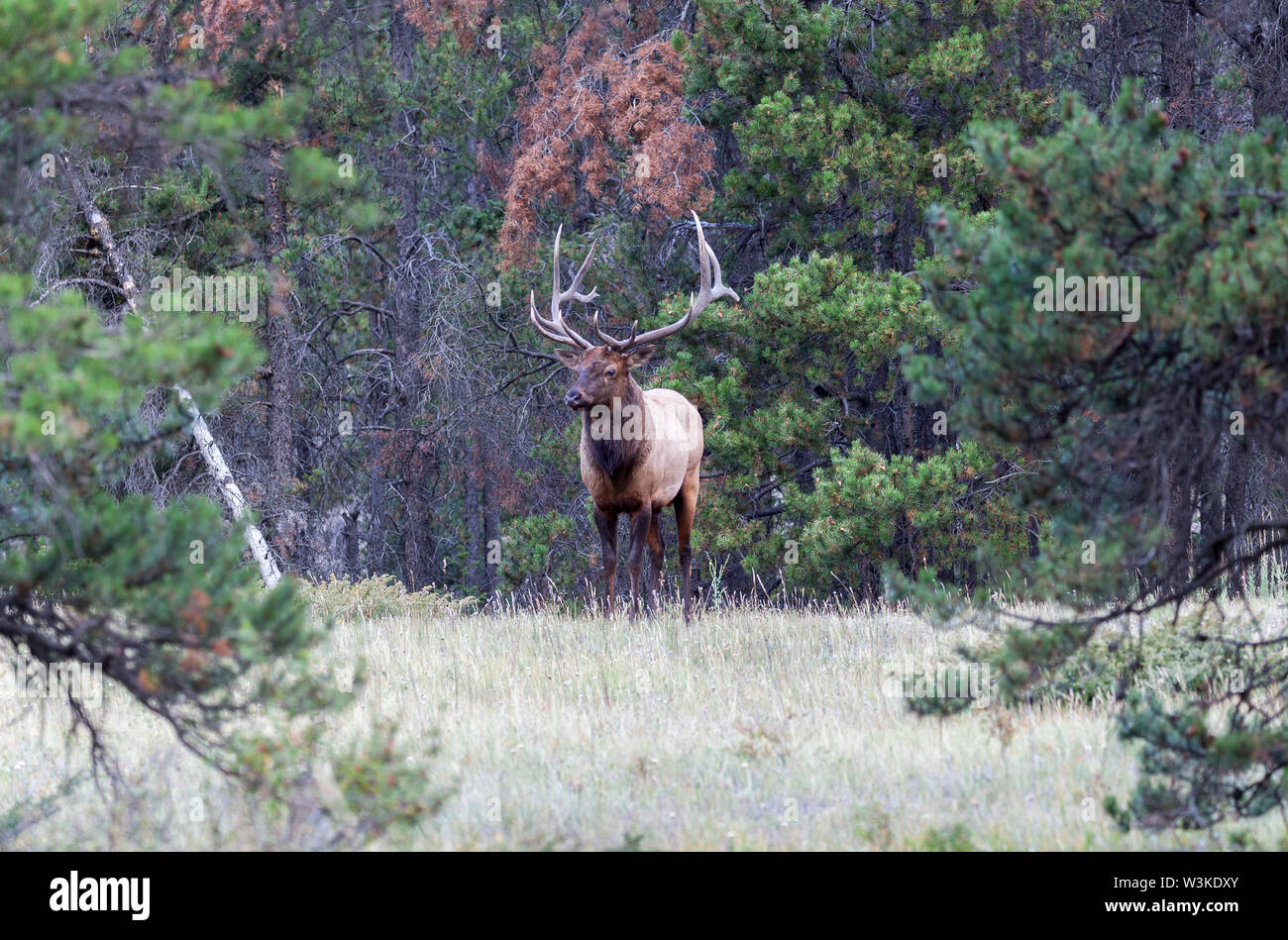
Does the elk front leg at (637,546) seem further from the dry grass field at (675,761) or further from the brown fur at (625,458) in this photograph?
the dry grass field at (675,761)

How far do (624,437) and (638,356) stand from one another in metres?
0.70

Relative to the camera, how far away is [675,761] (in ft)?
20.8

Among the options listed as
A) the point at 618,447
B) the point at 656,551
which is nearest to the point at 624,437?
the point at 618,447

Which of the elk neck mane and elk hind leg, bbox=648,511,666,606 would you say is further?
elk hind leg, bbox=648,511,666,606

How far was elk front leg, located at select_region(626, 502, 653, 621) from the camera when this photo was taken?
1138cm

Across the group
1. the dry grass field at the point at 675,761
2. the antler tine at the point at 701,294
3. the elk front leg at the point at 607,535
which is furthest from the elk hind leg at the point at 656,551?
the dry grass field at the point at 675,761

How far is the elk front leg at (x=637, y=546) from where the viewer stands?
11375mm

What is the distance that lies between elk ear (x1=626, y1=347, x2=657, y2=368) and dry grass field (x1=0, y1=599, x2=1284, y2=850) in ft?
9.89

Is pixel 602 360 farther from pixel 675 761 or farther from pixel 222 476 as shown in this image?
pixel 675 761

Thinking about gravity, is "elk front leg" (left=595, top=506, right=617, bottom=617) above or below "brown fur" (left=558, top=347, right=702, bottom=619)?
below

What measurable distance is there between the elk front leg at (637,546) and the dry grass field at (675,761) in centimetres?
180

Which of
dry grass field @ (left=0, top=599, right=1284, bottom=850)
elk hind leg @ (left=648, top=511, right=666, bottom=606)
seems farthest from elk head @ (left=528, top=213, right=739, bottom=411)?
dry grass field @ (left=0, top=599, right=1284, bottom=850)

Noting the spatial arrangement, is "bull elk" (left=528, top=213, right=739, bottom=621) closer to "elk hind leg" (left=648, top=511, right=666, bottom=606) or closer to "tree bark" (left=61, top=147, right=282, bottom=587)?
"elk hind leg" (left=648, top=511, right=666, bottom=606)

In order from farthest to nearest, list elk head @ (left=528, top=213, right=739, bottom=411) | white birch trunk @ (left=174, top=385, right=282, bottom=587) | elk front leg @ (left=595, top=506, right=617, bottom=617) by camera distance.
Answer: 1. white birch trunk @ (left=174, top=385, right=282, bottom=587)
2. elk front leg @ (left=595, top=506, right=617, bottom=617)
3. elk head @ (left=528, top=213, right=739, bottom=411)
